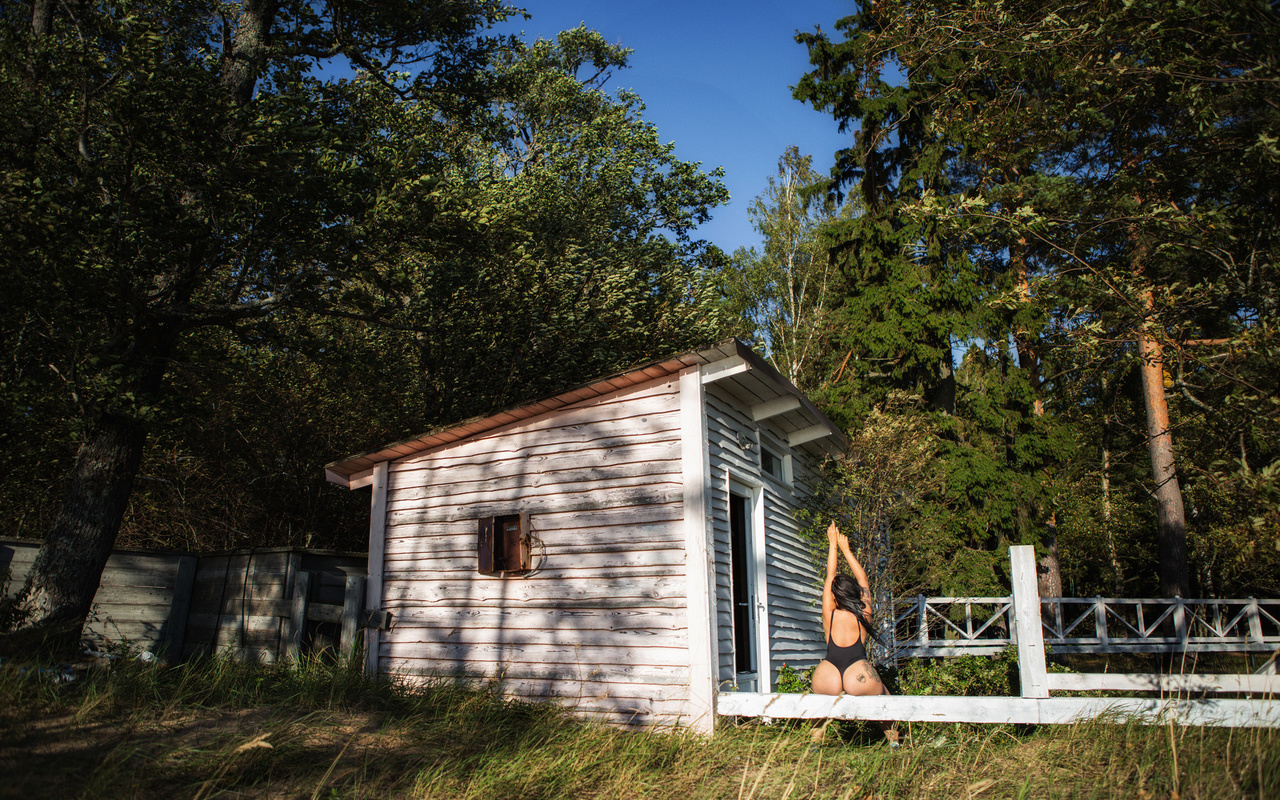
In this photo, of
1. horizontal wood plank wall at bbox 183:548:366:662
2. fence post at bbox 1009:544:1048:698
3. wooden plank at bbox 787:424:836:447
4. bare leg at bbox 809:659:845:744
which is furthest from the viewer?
wooden plank at bbox 787:424:836:447

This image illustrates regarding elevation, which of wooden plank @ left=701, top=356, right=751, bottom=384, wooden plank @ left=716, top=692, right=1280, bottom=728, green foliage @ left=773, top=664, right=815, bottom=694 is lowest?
green foliage @ left=773, top=664, right=815, bottom=694

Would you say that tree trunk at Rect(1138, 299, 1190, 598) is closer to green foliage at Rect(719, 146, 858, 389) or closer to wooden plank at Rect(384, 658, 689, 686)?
green foliage at Rect(719, 146, 858, 389)

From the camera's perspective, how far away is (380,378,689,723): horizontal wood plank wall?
6.49 metres

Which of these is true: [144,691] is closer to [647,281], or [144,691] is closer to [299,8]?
[299,8]

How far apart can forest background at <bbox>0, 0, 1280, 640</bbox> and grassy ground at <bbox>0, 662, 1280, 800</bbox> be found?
172 cm

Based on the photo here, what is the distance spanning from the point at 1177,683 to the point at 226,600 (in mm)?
9668

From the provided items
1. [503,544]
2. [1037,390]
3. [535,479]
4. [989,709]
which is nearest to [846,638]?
[989,709]

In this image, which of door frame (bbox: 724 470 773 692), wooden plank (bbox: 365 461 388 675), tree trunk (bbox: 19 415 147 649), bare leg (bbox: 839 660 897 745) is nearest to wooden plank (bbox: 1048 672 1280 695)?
bare leg (bbox: 839 660 897 745)

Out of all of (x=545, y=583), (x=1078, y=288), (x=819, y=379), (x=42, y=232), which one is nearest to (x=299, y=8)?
(x=42, y=232)

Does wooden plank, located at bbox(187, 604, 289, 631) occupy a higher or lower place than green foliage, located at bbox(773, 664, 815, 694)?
higher

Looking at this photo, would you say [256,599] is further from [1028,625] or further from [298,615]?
[1028,625]

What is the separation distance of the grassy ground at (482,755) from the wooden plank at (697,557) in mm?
301

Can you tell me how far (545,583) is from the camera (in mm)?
7133

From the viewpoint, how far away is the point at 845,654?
224 inches
